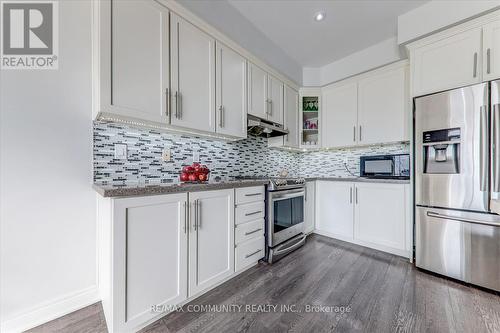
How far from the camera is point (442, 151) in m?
2.01

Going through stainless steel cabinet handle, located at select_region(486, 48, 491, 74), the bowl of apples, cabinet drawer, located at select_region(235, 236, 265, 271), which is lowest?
cabinet drawer, located at select_region(235, 236, 265, 271)

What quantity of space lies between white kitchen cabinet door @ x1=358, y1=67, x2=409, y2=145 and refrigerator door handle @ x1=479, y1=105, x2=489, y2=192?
0.80 m

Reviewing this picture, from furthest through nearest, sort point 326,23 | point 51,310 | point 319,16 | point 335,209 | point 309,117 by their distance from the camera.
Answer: point 309,117
point 335,209
point 326,23
point 319,16
point 51,310

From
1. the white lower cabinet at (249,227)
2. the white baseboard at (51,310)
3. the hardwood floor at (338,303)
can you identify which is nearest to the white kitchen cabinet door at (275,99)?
the white lower cabinet at (249,227)

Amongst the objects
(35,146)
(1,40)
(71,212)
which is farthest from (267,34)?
(71,212)

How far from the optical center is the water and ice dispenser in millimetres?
1938

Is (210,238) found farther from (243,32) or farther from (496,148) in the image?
(496,148)

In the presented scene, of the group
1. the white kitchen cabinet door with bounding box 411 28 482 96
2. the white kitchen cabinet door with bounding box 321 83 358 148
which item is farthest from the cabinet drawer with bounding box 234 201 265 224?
the white kitchen cabinet door with bounding box 411 28 482 96

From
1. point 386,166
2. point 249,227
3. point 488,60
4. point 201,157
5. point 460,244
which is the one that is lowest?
point 460,244

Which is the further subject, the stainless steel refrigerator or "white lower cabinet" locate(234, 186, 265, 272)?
"white lower cabinet" locate(234, 186, 265, 272)

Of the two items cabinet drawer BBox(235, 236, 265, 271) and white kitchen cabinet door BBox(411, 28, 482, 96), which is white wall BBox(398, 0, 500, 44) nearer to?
white kitchen cabinet door BBox(411, 28, 482, 96)

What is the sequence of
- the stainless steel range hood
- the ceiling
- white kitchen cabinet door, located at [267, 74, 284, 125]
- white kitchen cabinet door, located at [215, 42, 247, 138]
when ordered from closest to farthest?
white kitchen cabinet door, located at [215, 42, 247, 138] < the ceiling < the stainless steel range hood < white kitchen cabinet door, located at [267, 74, 284, 125]

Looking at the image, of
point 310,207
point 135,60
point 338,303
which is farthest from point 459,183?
point 135,60

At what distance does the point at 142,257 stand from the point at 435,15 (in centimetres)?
A: 334
